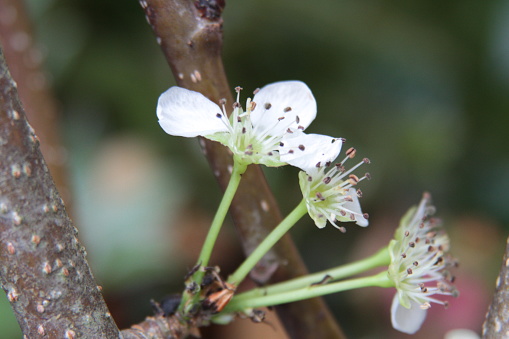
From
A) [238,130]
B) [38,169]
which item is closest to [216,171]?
[238,130]

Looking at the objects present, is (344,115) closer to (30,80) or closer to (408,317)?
(30,80)

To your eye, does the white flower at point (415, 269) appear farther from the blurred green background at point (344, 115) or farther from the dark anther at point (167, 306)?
the blurred green background at point (344, 115)

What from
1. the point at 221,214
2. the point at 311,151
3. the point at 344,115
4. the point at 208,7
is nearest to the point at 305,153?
the point at 311,151

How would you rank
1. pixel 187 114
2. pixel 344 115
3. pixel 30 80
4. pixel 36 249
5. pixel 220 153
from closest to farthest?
pixel 36 249
pixel 187 114
pixel 220 153
pixel 30 80
pixel 344 115

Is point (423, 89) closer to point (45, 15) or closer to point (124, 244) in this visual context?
point (124, 244)

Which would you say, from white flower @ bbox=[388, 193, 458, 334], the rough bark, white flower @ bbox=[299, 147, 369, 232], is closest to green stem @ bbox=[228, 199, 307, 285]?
white flower @ bbox=[299, 147, 369, 232]

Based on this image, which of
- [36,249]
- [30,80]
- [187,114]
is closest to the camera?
[36,249]

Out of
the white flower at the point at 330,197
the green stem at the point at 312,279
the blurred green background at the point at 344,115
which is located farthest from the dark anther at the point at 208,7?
the blurred green background at the point at 344,115
